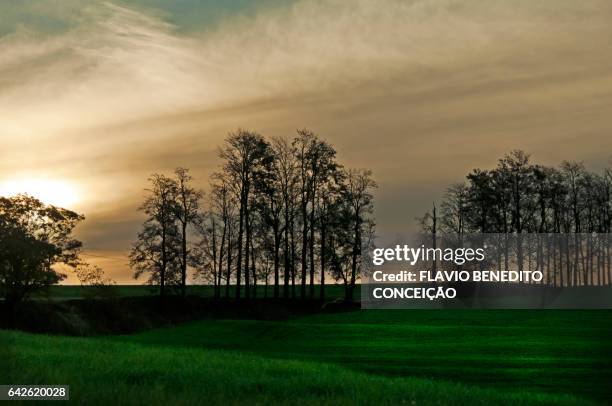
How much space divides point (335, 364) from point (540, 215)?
60.9 m

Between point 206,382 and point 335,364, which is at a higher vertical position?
point 206,382

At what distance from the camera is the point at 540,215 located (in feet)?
276

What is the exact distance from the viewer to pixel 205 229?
74.1 m

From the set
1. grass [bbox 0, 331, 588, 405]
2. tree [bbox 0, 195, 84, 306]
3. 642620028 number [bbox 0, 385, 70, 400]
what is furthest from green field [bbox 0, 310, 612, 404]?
tree [bbox 0, 195, 84, 306]

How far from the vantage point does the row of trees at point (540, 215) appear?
270 ft

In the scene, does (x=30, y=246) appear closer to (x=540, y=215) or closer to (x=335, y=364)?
(x=335, y=364)

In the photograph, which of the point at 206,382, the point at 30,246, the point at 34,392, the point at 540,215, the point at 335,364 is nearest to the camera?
the point at 34,392

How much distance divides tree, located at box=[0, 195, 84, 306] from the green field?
9.20m

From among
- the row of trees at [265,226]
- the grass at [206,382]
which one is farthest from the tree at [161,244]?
the grass at [206,382]

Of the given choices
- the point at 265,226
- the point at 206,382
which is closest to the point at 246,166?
the point at 265,226

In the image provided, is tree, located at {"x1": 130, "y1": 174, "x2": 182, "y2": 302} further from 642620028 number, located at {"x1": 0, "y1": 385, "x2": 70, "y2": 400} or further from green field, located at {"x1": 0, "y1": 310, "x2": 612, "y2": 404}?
642620028 number, located at {"x1": 0, "y1": 385, "x2": 70, "y2": 400}

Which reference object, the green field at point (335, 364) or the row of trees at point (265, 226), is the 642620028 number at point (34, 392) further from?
the row of trees at point (265, 226)

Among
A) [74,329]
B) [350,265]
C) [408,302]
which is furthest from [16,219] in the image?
[408,302]

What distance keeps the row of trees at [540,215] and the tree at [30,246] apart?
136ft
